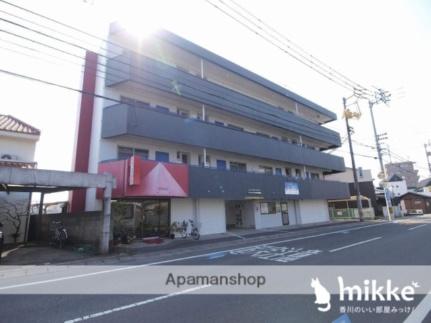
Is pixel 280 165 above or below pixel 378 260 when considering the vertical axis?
above

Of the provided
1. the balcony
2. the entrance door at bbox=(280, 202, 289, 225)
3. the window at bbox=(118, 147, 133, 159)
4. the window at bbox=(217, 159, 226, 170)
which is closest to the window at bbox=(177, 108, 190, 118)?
the balcony

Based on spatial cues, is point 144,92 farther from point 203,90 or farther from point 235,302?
point 235,302

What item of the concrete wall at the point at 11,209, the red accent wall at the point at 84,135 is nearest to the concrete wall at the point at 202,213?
the red accent wall at the point at 84,135

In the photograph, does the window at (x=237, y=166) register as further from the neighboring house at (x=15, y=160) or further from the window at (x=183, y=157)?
the neighboring house at (x=15, y=160)

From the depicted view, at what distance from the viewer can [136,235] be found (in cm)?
1538

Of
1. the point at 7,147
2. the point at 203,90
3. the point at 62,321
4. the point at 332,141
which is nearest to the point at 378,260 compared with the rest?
the point at 62,321

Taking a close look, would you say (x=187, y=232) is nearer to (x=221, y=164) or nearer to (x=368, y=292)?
(x=221, y=164)

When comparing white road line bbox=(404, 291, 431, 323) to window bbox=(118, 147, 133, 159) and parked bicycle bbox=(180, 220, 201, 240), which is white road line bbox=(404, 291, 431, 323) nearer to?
parked bicycle bbox=(180, 220, 201, 240)

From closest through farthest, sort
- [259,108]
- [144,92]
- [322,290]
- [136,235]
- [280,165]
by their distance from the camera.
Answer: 1. [322,290]
2. [136,235]
3. [144,92]
4. [259,108]
5. [280,165]

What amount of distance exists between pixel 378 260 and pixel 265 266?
3.51 metres

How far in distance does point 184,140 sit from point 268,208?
10779 millimetres

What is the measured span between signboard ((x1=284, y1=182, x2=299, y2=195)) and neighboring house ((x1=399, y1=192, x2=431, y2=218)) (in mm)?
31585

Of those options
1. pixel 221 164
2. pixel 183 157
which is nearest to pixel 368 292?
pixel 183 157

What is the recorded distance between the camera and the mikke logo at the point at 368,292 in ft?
16.7
